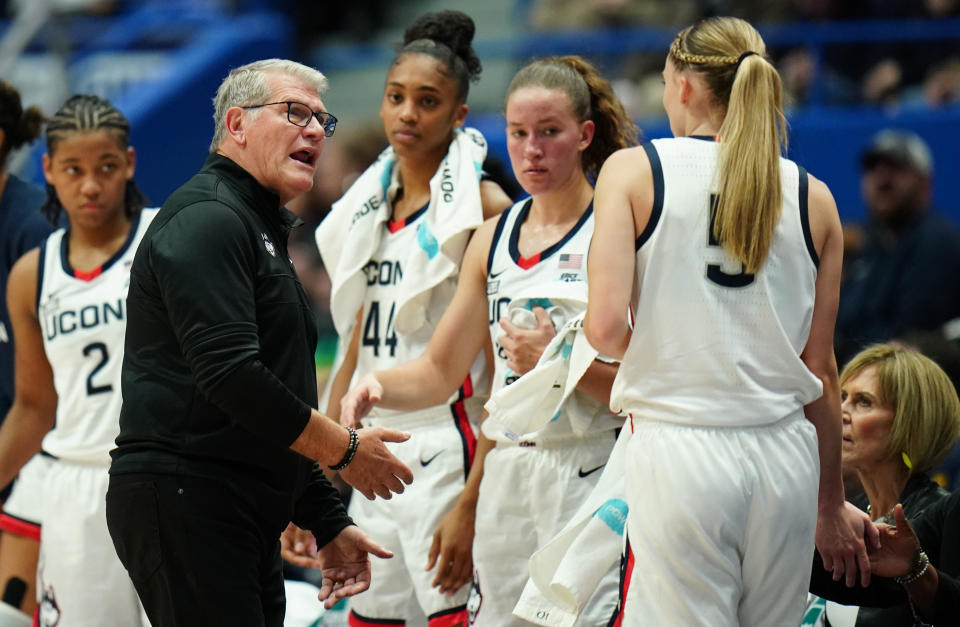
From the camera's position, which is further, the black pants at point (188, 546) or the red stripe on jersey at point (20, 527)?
the red stripe on jersey at point (20, 527)

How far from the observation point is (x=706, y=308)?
9.64 feet

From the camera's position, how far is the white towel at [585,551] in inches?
127

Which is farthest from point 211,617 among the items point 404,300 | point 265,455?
point 404,300

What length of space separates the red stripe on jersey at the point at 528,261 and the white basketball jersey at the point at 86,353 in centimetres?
133

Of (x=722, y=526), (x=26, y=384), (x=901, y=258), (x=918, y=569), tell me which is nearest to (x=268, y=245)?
(x=722, y=526)

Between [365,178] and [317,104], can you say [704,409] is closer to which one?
[317,104]

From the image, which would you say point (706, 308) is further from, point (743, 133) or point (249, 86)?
point (249, 86)

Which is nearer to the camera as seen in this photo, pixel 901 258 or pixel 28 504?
pixel 28 504

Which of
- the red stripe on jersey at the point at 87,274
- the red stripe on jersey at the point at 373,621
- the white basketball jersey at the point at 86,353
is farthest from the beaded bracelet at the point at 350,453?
the red stripe on jersey at the point at 87,274

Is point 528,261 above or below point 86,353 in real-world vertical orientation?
above

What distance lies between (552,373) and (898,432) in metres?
1.03

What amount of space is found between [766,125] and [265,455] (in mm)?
1400

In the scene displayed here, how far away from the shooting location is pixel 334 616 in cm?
493

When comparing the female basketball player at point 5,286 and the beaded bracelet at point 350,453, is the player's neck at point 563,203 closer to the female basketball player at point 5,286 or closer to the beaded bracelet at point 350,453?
the beaded bracelet at point 350,453
